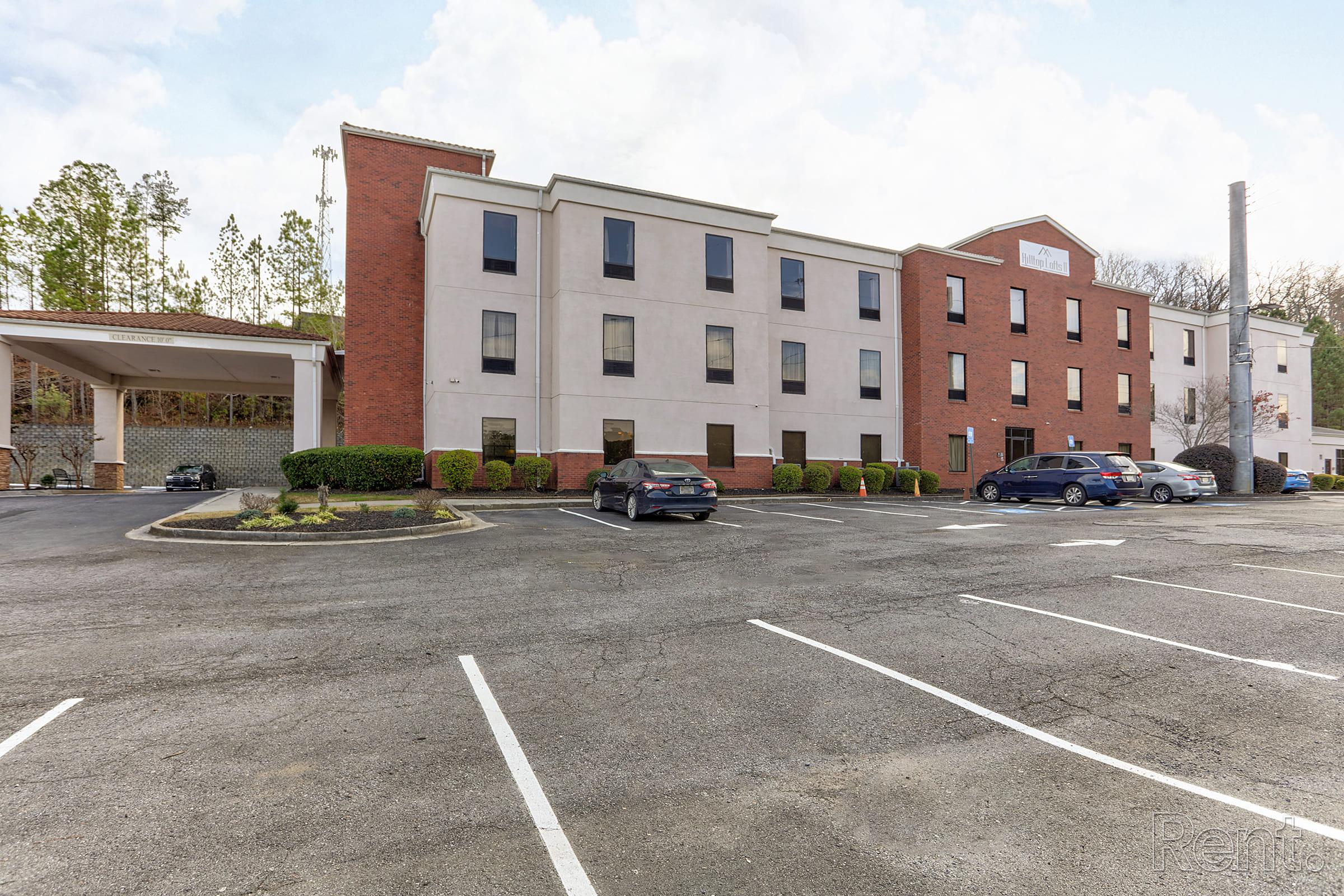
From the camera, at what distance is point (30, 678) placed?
4746 mm

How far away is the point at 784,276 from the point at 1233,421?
19.1 meters

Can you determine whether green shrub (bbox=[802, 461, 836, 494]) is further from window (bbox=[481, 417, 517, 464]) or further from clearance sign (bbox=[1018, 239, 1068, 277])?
clearance sign (bbox=[1018, 239, 1068, 277])

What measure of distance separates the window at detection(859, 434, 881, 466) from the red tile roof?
2163 cm

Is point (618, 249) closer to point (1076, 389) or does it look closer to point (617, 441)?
point (617, 441)

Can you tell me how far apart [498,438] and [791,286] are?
44.8ft

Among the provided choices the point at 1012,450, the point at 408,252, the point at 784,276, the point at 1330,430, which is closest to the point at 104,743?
Answer: the point at 408,252

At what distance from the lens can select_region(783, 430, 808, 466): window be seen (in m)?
27.2

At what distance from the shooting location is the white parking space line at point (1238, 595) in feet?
22.0

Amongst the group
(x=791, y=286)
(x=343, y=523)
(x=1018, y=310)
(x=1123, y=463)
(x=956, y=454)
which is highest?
(x=791, y=286)

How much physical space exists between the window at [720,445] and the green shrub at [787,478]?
1.77 m

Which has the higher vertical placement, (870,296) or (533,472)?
(870,296)

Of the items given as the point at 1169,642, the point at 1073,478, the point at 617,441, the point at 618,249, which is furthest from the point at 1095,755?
A: the point at 618,249

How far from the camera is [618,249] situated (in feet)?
77.0

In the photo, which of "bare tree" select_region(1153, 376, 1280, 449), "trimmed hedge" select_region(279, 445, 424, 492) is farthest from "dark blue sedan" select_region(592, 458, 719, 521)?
"bare tree" select_region(1153, 376, 1280, 449)
